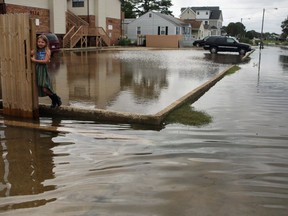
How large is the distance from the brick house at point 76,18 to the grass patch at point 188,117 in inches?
1012

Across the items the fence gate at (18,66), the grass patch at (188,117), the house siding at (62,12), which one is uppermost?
the house siding at (62,12)

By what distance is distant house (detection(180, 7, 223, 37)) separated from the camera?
92.6 metres

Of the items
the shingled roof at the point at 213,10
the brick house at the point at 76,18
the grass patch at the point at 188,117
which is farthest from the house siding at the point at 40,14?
the shingled roof at the point at 213,10

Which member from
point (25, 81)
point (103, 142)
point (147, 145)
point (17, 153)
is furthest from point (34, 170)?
point (25, 81)

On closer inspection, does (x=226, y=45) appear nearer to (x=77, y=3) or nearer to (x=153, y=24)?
(x=77, y=3)

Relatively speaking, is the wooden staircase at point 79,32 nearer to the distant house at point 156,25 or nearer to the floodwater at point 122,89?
the distant house at point 156,25

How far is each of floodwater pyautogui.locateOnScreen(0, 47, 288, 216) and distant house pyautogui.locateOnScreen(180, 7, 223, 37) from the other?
285 ft

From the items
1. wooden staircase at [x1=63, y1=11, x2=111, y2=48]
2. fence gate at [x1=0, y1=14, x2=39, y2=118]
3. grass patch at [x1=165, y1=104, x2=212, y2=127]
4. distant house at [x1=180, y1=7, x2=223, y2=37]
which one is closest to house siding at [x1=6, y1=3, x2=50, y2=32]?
wooden staircase at [x1=63, y1=11, x2=111, y2=48]

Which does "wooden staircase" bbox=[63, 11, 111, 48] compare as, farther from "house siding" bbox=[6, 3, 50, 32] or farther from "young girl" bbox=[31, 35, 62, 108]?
"young girl" bbox=[31, 35, 62, 108]

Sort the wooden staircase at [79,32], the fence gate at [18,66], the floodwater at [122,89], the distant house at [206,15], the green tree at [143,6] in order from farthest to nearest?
the distant house at [206,15]
the green tree at [143,6]
the wooden staircase at [79,32]
the floodwater at [122,89]
the fence gate at [18,66]

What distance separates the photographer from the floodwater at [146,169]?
365 centimetres

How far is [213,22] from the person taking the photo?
9356 cm

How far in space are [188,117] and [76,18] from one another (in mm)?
33269

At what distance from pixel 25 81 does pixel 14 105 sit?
23.7 inches
